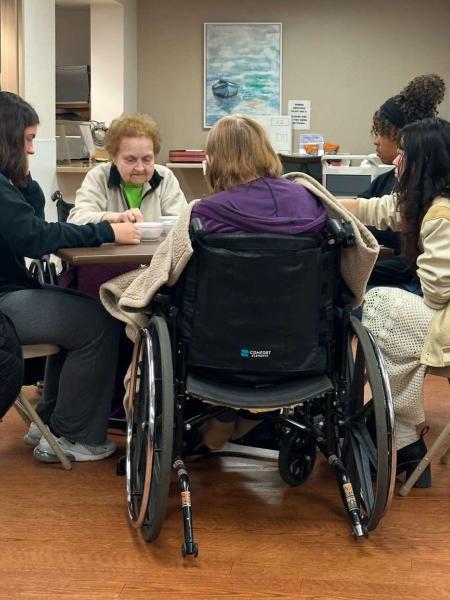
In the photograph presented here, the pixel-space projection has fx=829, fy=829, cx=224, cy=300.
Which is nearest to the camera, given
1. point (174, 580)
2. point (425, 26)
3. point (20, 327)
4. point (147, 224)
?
point (174, 580)

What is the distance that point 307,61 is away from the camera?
7121 millimetres

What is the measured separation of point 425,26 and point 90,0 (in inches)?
110

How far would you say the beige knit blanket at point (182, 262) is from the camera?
6.66ft

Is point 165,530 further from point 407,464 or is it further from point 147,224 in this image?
point 147,224

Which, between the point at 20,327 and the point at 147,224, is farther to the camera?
the point at 147,224

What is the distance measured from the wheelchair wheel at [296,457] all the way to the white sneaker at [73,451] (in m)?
0.62

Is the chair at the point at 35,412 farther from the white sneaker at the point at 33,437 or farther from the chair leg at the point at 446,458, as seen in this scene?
the chair leg at the point at 446,458

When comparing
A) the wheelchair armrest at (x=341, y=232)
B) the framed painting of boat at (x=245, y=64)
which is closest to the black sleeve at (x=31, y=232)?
the wheelchair armrest at (x=341, y=232)

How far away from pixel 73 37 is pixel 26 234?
17.1 feet

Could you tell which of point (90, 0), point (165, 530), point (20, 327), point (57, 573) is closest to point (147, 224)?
point (20, 327)

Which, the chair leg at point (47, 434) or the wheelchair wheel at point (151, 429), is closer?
the wheelchair wheel at point (151, 429)

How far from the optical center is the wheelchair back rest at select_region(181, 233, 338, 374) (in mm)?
2012

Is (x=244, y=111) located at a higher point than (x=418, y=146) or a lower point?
higher

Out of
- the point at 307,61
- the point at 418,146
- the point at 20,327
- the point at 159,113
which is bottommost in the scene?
the point at 20,327
